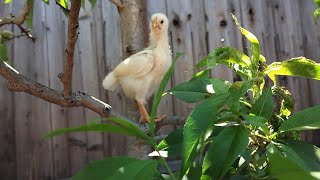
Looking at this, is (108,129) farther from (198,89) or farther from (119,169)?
(198,89)

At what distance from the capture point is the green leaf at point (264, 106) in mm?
535

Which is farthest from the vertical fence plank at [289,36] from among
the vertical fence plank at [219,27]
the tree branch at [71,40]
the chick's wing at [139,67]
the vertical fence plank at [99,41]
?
the tree branch at [71,40]

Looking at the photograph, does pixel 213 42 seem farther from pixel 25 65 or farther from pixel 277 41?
pixel 25 65

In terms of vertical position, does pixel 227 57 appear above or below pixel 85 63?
below

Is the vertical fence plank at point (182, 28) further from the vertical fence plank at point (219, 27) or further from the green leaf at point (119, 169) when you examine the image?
the green leaf at point (119, 169)

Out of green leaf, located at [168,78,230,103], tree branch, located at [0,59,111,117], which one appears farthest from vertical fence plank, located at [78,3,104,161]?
green leaf, located at [168,78,230,103]

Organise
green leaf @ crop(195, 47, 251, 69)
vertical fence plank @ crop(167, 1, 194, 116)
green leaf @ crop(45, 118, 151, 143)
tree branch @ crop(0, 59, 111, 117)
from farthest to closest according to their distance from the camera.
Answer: vertical fence plank @ crop(167, 1, 194, 116) < tree branch @ crop(0, 59, 111, 117) < green leaf @ crop(195, 47, 251, 69) < green leaf @ crop(45, 118, 151, 143)

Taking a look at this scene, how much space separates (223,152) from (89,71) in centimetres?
176

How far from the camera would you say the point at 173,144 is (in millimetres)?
546

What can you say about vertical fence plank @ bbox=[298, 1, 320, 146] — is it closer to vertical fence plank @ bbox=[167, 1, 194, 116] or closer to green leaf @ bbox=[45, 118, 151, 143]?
vertical fence plank @ bbox=[167, 1, 194, 116]

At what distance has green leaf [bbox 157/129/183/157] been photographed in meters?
0.53

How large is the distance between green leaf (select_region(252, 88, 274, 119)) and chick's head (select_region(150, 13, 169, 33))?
154cm

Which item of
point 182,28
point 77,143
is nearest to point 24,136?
point 77,143

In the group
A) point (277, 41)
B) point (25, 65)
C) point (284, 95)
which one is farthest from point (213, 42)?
point (284, 95)
